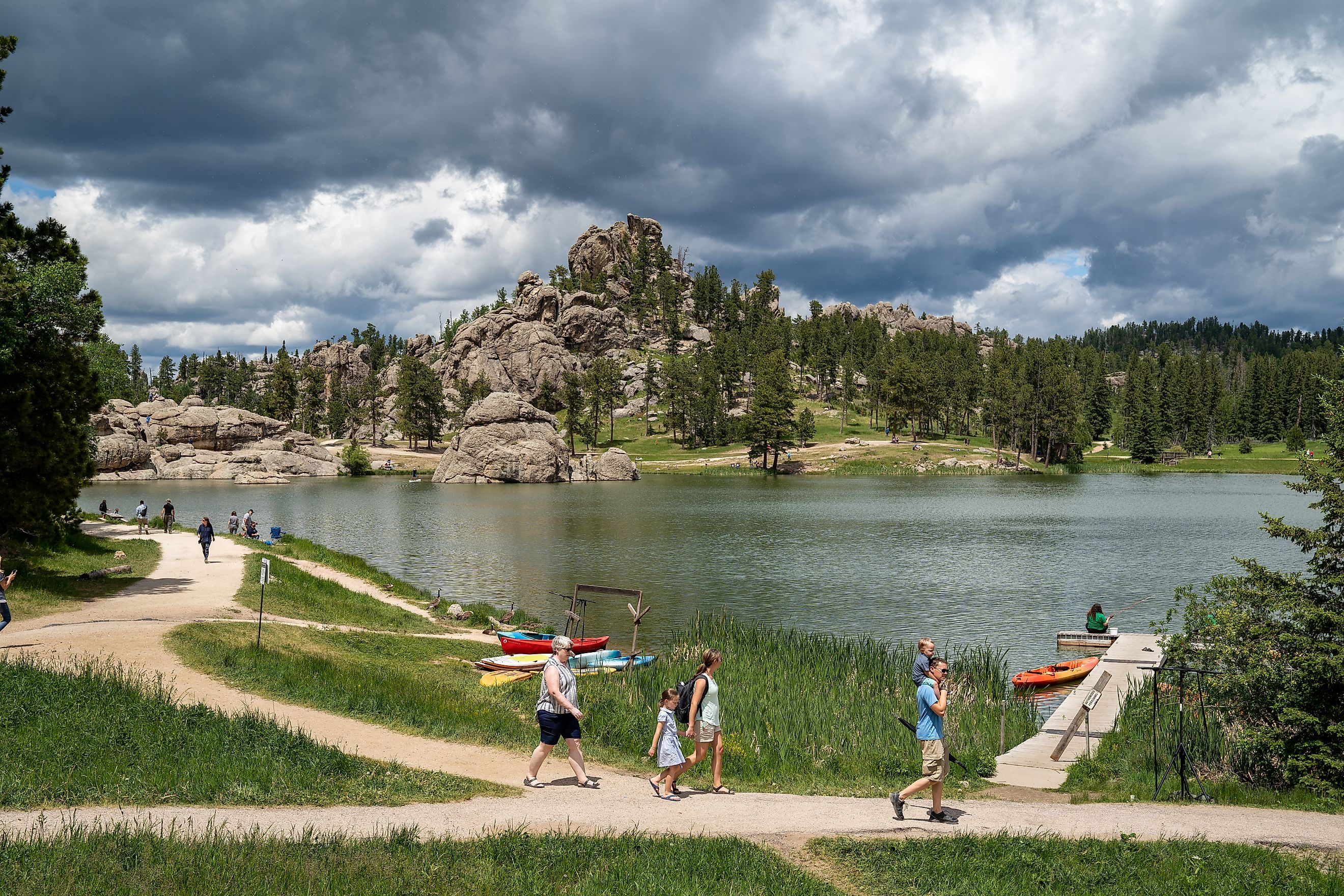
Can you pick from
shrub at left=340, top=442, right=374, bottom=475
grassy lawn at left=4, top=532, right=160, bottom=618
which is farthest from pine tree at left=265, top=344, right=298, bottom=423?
grassy lawn at left=4, top=532, right=160, bottom=618

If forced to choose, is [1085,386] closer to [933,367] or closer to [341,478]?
[933,367]

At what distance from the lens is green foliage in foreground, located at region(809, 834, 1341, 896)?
10516mm

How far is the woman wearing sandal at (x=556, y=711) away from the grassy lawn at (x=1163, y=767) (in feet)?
31.0

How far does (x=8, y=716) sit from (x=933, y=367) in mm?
162985

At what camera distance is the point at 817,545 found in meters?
55.2

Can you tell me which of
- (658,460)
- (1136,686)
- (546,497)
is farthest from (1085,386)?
(1136,686)

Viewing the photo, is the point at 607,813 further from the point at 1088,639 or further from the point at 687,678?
the point at 1088,639

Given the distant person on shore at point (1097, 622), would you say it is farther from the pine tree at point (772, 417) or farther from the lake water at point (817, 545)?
the pine tree at point (772, 417)

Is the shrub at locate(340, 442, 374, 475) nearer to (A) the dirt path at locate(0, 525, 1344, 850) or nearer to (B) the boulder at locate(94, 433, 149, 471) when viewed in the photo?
(B) the boulder at locate(94, 433, 149, 471)

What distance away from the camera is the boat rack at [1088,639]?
102ft

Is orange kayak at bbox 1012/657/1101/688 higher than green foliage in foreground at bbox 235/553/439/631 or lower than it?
lower

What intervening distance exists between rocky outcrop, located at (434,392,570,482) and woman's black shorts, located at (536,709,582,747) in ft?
362

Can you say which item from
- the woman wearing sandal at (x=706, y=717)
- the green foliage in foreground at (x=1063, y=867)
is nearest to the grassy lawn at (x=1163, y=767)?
the green foliage in foreground at (x=1063, y=867)

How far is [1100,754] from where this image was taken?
17.7m
